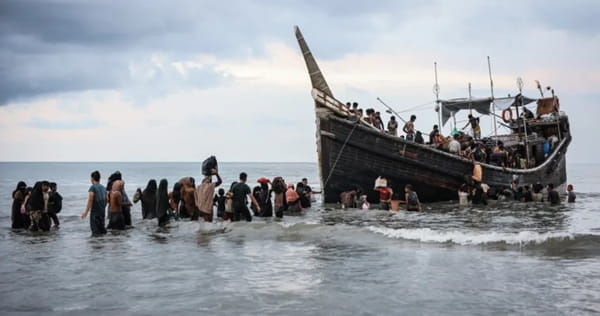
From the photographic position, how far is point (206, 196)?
13.4 m

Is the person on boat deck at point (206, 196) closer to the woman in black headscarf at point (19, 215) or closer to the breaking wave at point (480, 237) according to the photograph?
the breaking wave at point (480, 237)

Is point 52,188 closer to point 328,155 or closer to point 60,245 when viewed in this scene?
point 60,245

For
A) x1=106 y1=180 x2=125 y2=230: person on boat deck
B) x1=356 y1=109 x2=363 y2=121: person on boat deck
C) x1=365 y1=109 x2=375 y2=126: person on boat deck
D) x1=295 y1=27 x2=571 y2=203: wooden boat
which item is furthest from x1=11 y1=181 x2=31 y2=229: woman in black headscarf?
x1=365 y1=109 x2=375 y2=126: person on boat deck

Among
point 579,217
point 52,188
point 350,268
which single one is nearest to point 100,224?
point 52,188

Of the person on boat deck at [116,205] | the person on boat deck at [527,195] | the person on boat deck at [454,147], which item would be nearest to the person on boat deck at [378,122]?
the person on boat deck at [454,147]

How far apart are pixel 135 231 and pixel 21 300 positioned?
6719mm

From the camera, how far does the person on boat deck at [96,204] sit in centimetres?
1153

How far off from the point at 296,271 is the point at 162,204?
6817 millimetres

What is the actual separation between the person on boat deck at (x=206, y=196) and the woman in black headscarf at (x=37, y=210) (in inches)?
139

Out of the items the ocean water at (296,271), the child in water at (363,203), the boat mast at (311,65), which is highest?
the boat mast at (311,65)

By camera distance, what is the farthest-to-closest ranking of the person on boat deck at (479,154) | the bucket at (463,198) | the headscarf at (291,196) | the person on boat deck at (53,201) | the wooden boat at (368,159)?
the person on boat deck at (479,154) < the bucket at (463,198) < the wooden boat at (368,159) < the headscarf at (291,196) < the person on boat deck at (53,201)

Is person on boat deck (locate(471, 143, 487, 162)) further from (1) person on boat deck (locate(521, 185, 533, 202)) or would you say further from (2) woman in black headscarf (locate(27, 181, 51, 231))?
(2) woman in black headscarf (locate(27, 181, 51, 231))

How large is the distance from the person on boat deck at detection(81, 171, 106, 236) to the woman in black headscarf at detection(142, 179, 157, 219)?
3056 mm

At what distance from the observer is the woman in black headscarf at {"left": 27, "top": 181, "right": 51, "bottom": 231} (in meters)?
13.2
